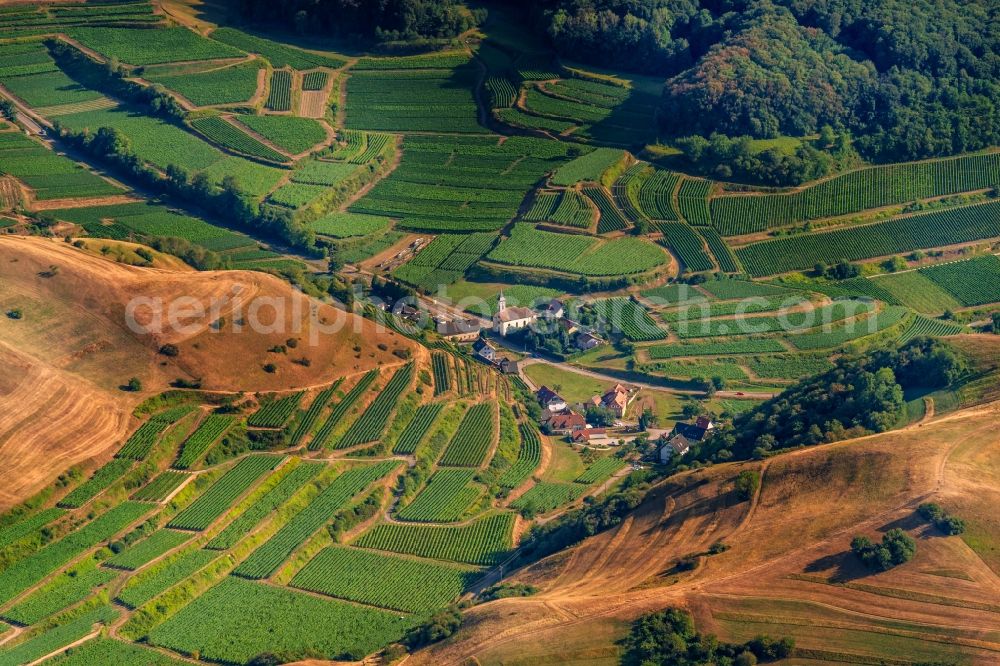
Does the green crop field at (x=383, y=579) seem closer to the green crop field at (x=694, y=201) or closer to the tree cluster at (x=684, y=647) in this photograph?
the tree cluster at (x=684, y=647)

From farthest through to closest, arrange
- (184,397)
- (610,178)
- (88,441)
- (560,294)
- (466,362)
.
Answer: (610,178) < (560,294) < (466,362) < (184,397) < (88,441)

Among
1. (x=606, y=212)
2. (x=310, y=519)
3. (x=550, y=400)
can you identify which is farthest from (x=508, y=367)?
(x=310, y=519)

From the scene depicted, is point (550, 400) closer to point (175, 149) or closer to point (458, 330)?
point (458, 330)

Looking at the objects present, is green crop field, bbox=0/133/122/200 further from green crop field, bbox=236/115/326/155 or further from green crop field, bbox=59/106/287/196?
green crop field, bbox=236/115/326/155

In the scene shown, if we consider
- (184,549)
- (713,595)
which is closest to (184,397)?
(184,549)

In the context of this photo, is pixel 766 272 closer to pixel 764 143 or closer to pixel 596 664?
pixel 764 143

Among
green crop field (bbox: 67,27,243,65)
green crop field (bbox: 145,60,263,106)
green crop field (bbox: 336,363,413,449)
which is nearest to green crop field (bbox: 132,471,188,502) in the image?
green crop field (bbox: 336,363,413,449)

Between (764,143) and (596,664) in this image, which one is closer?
(596,664)
